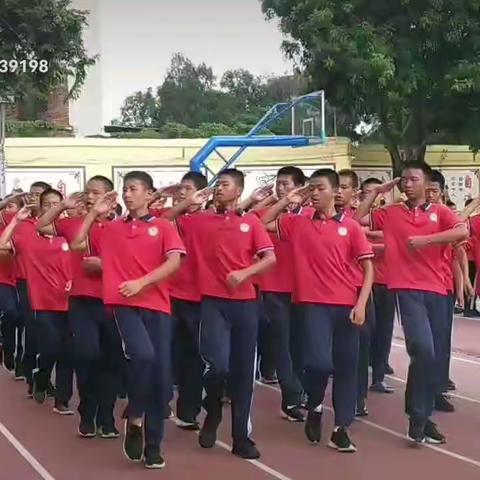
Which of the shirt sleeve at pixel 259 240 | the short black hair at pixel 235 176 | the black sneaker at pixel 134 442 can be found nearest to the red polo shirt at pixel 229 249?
the shirt sleeve at pixel 259 240

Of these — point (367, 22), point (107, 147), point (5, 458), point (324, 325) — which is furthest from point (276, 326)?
point (107, 147)

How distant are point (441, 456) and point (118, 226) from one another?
2668mm

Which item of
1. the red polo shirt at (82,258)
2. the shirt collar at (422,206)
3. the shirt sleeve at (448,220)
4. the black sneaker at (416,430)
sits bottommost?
the black sneaker at (416,430)

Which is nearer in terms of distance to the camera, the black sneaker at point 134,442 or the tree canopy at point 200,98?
the black sneaker at point 134,442

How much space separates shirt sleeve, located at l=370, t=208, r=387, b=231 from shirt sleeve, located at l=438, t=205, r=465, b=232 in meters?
0.41

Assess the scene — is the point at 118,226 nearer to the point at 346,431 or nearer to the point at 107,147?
the point at 346,431

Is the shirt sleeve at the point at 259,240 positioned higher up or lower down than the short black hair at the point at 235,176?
lower down

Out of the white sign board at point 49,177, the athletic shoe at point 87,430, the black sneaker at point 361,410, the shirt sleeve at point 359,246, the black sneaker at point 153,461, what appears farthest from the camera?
the white sign board at point 49,177

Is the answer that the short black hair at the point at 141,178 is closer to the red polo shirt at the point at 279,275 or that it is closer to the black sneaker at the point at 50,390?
the red polo shirt at the point at 279,275

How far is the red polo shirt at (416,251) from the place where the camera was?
21.8ft

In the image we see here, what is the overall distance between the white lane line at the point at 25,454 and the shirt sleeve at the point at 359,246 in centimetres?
248

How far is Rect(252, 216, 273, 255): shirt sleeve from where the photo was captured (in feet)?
20.9

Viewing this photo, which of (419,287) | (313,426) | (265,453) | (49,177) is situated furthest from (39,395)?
(49,177)

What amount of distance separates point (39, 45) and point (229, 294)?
29.1 ft
